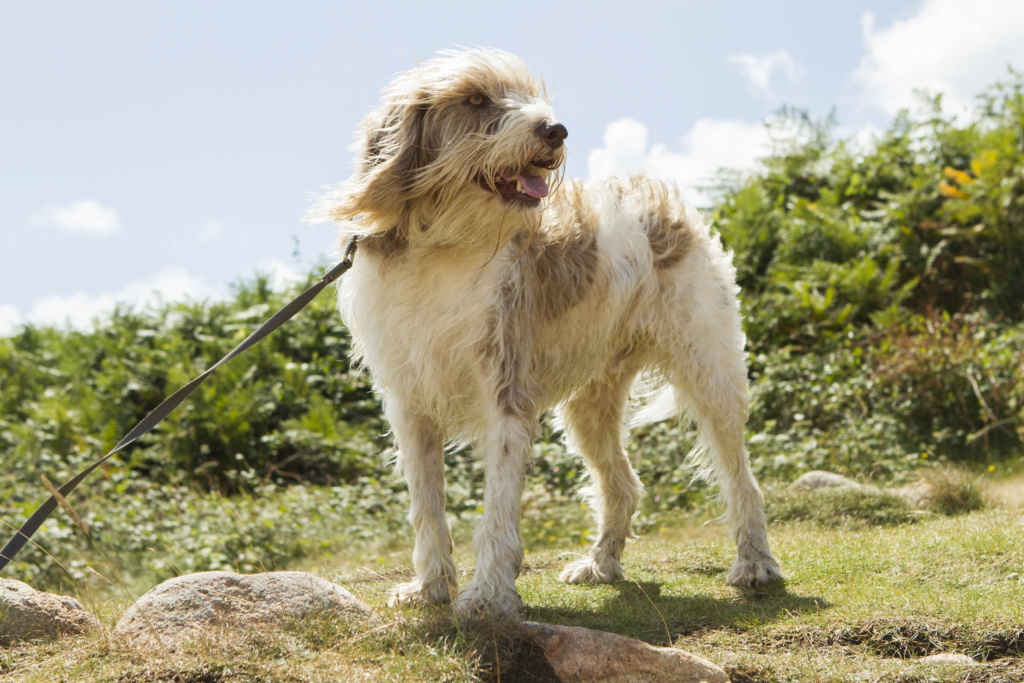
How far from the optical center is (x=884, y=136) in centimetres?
1285

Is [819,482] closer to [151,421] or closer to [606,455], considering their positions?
[606,455]

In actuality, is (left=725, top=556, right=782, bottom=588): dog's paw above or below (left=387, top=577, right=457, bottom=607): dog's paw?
below

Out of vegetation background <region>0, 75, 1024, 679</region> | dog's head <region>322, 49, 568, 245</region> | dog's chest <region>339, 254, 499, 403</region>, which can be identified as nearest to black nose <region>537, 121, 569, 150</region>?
dog's head <region>322, 49, 568, 245</region>

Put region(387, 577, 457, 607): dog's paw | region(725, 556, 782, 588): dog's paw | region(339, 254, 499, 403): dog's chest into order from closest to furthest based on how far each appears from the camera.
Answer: region(339, 254, 499, 403): dog's chest
region(387, 577, 457, 607): dog's paw
region(725, 556, 782, 588): dog's paw

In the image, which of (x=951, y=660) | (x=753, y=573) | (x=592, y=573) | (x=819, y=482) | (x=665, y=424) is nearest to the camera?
(x=951, y=660)

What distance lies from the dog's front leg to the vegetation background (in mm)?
2901

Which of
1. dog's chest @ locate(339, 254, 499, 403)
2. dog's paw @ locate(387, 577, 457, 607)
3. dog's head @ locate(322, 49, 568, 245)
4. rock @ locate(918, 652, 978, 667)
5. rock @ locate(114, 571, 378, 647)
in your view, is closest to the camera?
rock @ locate(918, 652, 978, 667)

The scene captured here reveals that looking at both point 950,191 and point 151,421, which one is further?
point 950,191

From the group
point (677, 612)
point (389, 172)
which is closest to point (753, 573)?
point (677, 612)

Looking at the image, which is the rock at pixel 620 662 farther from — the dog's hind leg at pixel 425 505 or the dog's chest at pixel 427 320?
the dog's chest at pixel 427 320

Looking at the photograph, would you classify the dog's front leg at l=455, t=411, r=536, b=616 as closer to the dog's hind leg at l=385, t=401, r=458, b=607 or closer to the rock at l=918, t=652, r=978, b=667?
the dog's hind leg at l=385, t=401, r=458, b=607

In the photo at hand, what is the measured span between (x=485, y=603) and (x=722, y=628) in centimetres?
112

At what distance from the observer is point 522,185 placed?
363cm

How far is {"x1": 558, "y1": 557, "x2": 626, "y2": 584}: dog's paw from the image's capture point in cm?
491
